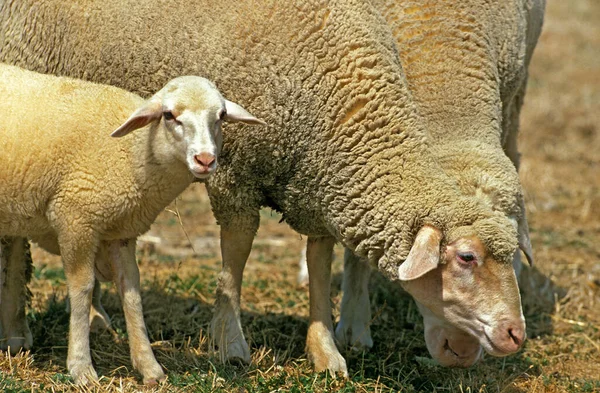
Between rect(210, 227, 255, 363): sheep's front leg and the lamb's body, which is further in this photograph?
rect(210, 227, 255, 363): sheep's front leg

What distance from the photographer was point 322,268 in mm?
5898

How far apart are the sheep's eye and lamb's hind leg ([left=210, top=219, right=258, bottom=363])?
132 centimetres

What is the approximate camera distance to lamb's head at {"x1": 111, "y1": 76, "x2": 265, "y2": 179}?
433 cm

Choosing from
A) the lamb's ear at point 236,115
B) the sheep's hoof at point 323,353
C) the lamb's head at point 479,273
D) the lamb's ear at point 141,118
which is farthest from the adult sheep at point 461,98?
the lamb's ear at point 141,118

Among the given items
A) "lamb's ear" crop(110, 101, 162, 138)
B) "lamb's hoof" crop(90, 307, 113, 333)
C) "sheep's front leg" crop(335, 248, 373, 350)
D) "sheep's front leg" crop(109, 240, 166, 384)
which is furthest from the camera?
"sheep's front leg" crop(335, 248, 373, 350)

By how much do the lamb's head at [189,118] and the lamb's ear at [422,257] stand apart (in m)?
1.09

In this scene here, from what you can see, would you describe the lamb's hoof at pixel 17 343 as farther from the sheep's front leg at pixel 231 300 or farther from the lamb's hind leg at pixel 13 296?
the sheep's front leg at pixel 231 300

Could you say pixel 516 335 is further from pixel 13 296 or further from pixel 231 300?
pixel 13 296

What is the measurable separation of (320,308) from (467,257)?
1.27 m

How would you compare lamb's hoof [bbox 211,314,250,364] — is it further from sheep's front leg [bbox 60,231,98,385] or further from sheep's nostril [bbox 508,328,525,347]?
sheep's nostril [bbox 508,328,525,347]

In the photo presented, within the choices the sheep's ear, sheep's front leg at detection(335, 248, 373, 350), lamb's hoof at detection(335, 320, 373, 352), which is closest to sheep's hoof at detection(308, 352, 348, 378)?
lamb's hoof at detection(335, 320, 373, 352)

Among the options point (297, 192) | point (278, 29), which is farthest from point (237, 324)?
point (278, 29)

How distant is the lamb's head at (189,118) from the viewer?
4.33m

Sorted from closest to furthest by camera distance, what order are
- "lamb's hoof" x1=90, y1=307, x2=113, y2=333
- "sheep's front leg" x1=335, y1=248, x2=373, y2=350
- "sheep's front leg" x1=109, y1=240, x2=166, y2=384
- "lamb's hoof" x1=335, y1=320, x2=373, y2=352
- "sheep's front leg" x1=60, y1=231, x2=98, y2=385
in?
"sheep's front leg" x1=60, y1=231, x2=98, y2=385
"sheep's front leg" x1=109, y1=240, x2=166, y2=384
"lamb's hoof" x1=90, y1=307, x2=113, y2=333
"lamb's hoof" x1=335, y1=320, x2=373, y2=352
"sheep's front leg" x1=335, y1=248, x2=373, y2=350
